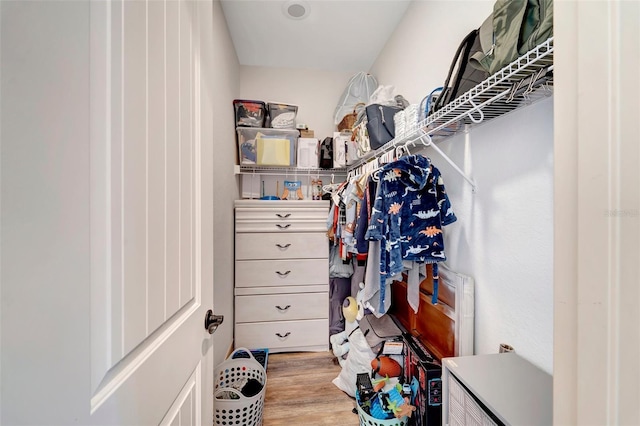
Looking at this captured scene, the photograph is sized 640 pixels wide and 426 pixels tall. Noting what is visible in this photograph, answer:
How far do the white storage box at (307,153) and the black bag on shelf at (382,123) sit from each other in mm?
834

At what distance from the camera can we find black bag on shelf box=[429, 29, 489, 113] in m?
0.88

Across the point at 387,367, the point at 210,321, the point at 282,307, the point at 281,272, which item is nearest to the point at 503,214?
the point at 387,367

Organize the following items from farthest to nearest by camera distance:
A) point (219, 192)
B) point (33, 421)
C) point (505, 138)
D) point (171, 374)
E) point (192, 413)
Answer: point (219, 192) → point (505, 138) → point (192, 413) → point (171, 374) → point (33, 421)

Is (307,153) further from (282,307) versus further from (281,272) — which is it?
(282,307)

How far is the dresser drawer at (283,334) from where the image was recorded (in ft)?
6.55

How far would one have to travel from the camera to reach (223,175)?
1.82 metres

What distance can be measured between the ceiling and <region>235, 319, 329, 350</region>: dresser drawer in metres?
2.50

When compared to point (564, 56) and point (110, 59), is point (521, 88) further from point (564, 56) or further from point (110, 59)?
point (110, 59)

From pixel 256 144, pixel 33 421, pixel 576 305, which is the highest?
pixel 256 144

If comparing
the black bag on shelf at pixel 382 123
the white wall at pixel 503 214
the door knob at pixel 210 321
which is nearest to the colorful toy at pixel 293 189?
the black bag on shelf at pixel 382 123

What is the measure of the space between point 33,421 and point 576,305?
27.4 inches

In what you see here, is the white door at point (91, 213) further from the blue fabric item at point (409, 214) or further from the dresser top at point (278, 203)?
the dresser top at point (278, 203)

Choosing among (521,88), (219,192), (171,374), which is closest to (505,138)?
(521,88)

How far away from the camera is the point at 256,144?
6.94 ft
